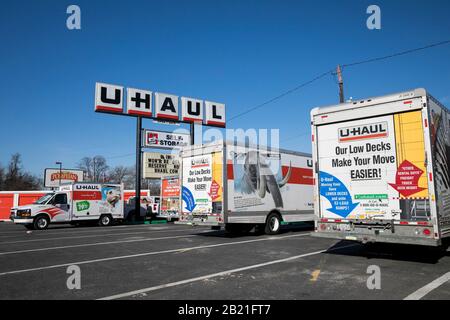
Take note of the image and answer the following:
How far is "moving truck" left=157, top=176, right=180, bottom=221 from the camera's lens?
20884 mm

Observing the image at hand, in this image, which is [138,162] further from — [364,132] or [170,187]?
[364,132]

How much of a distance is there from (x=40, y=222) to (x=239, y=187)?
1410 centimetres

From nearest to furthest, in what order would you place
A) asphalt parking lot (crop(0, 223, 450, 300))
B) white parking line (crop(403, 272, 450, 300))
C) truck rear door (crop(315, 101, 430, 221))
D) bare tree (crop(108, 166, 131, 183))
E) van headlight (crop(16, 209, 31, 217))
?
white parking line (crop(403, 272, 450, 300)) < asphalt parking lot (crop(0, 223, 450, 300)) < truck rear door (crop(315, 101, 430, 221)) < van headlight (crop(16, 209, 31, 217)) < bare tree (crop(108, 166, 131, 183))

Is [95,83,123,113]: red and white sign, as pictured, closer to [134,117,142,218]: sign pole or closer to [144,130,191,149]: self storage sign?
[134,117,142,218]: sign pole

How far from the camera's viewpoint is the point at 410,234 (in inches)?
279

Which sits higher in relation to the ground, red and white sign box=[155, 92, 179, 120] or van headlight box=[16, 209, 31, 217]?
red and white sign box=[155, 92, 179, 120]

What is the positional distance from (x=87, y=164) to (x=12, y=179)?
2168 centimetres

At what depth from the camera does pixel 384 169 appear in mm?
7652

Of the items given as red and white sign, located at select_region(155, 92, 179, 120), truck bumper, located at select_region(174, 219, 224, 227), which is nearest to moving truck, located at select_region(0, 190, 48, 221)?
red and white sign, located at select_region(155, 92, 179, 120)

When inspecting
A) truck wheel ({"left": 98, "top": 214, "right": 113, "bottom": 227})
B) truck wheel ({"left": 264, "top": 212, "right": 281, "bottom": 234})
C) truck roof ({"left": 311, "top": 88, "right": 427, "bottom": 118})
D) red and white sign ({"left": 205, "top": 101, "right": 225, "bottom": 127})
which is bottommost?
truck wheel ({"left": 98, "top": 214, "right": 113, "bottom": 227})

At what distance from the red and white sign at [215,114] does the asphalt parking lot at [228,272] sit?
2050 centimetres

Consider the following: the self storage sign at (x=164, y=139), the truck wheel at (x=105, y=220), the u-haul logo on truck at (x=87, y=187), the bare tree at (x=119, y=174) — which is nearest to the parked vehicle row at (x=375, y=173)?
the u-haul logo on truck at (x=87, y=187)

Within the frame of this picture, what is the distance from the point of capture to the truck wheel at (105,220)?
23188mm
